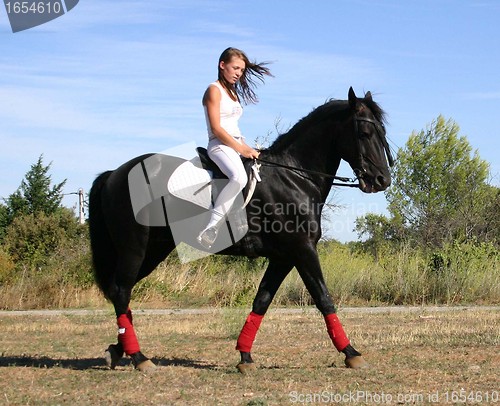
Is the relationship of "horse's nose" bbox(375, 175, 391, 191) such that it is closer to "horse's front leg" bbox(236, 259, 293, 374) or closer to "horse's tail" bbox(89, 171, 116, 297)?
"horse's front leg" bbox(236, 259, 293, 374)

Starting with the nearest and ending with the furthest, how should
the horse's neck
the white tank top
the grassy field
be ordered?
the grassy field < the white tank top < the horse's neck

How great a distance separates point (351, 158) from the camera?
8.72 metres

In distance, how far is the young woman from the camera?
8484 mm

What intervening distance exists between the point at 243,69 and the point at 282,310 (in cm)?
914

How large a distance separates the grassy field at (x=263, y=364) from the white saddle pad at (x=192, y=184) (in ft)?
6.16

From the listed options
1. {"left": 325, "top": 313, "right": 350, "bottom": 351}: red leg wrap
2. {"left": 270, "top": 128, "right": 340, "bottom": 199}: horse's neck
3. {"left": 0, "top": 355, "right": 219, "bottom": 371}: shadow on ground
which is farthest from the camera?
{"left": 0, "top": 355, "right": 219, "bottom": 371}: shadow on ground

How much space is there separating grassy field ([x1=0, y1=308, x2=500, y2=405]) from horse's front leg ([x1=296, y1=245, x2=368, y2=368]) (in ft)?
0.77

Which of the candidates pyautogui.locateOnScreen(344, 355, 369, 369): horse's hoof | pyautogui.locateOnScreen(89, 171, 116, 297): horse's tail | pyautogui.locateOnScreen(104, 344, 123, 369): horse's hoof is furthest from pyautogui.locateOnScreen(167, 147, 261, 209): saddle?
pyautogui.locateOnScreen(344, 355, 369, 369): horse's hoof

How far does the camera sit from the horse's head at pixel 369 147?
852 centimetres

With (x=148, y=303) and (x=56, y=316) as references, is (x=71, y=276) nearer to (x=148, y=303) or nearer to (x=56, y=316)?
(x=148, y=303)

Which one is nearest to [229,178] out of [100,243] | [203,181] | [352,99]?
[203,181]

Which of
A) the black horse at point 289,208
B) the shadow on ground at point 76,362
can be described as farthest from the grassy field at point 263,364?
the black horse at point 289,208

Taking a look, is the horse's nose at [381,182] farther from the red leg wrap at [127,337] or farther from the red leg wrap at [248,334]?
the red leg wrap at [127,337]

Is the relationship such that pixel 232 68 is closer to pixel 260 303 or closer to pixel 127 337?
pixel 260 303
